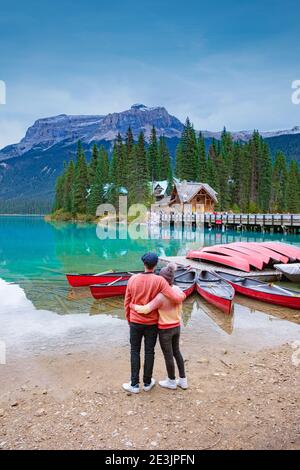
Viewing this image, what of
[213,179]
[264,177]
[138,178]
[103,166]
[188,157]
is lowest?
[138,178]

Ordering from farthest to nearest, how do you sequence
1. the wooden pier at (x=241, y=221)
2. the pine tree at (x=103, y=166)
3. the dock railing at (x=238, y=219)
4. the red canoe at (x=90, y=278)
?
1. the pine tree at (x=103, y=166)
2. the wooden pier at (x=241, y=221)
3. the dock railing at (x=238, y=219)
4. the red canoe at (x=90, y=278)

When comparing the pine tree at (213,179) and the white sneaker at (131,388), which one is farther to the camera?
the pine tree at (213,179)

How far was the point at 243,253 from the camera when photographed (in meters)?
19.7

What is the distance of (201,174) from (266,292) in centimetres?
6907

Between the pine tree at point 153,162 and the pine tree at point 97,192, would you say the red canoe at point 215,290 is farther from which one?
the pine tree at point 153,162

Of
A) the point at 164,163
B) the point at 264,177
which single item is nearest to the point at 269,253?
the point at 164,163

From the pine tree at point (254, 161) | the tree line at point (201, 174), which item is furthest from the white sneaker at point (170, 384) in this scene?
the pine tree at point (254, 161)

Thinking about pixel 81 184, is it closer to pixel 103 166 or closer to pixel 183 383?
pixel 103 166

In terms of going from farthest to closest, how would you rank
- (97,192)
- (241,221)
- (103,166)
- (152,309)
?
(103,166) < (97,192) < (241,221) < (152,309)

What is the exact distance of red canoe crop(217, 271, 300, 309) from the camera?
1309 cm

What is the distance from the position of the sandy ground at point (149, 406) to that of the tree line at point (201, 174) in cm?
6719

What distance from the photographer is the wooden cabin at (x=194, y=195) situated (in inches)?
2891
